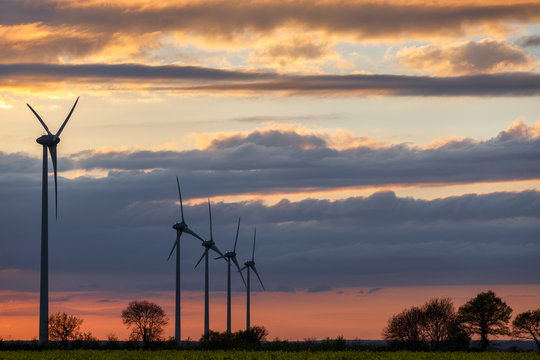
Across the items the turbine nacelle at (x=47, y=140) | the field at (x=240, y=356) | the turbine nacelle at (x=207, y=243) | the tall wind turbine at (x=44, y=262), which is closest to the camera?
the field at (x=240, y=356)

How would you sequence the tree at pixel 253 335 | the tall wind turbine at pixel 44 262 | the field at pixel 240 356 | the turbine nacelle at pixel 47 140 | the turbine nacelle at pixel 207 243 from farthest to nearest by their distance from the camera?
the turbine nacelle at pixel 207 243
the tree at pixel 253 335
the turbine nacelle at pixel 47 140
the tall wind turbine at pixel 44 262
the field at pixel 240 356

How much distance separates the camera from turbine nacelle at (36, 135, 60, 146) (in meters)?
113

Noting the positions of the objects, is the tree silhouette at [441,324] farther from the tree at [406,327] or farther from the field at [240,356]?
the field at [240,356]

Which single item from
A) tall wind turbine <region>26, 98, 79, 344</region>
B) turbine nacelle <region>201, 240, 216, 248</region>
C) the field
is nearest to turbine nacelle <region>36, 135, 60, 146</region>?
tall wind turbine <region>26, 98, 79, 344</region>

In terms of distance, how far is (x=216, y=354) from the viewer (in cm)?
7875

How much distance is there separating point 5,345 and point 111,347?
11.6m

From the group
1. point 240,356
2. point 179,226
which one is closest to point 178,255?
point 179,226

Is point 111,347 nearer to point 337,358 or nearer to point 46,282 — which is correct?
point 46,282

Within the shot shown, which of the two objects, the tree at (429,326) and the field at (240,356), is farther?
the tree at (429,326)

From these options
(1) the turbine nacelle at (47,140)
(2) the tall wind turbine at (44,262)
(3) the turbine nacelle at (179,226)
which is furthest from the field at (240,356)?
(3) the turbine nacelle at (179,226)

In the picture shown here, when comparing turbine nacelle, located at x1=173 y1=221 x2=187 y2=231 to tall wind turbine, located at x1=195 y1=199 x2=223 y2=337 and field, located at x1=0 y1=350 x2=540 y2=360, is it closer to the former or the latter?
tall wind turbine, located at x1=195 y1=199 x2=223 y2=337

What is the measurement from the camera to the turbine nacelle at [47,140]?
113 m

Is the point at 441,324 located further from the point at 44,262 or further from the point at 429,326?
the point at 44,262

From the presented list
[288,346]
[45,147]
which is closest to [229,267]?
[45,147]
